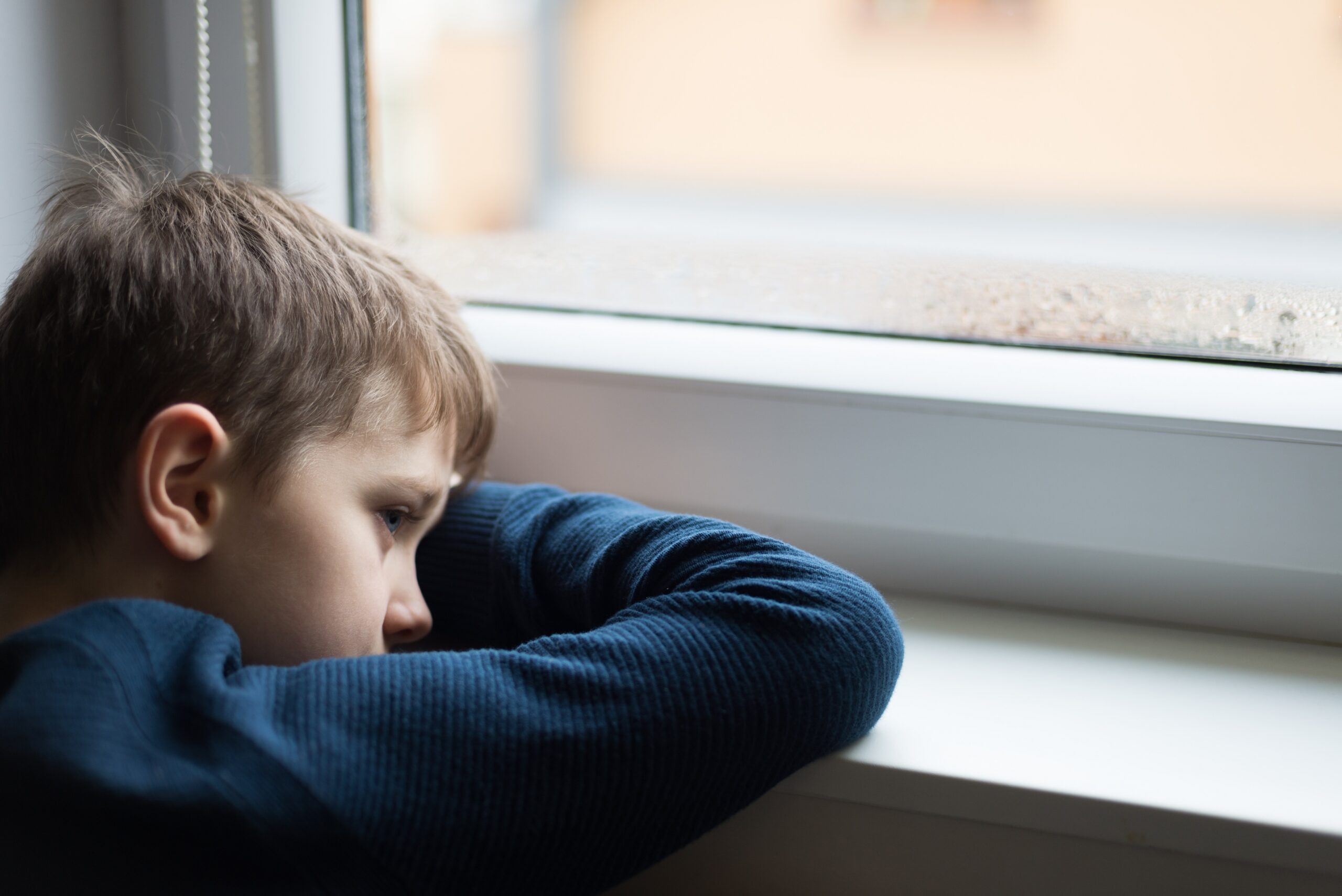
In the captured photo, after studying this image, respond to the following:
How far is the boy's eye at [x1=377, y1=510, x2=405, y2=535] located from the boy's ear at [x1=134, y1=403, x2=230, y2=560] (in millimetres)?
89

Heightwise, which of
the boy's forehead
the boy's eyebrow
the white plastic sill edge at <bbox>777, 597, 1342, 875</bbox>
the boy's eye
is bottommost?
the white plastic sill edge at <bbox>777, 597, 1342, 875</bbox>

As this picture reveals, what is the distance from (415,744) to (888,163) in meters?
0.48

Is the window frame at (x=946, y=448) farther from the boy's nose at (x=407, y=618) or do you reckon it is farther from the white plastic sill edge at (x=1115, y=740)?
the boy's nose at (x=407, y=618)

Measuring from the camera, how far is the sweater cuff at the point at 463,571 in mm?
657

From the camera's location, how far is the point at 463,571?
0.66 metres

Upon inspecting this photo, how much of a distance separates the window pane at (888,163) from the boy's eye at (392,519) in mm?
273

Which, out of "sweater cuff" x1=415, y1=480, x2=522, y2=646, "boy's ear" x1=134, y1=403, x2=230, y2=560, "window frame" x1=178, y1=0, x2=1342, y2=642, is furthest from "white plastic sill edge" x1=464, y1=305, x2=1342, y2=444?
"boy's ear" x1=134, y1=403, x2=230, y2=560

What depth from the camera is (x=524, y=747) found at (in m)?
0.45

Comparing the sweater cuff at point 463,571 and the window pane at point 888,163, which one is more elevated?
the window pane at point 888,163

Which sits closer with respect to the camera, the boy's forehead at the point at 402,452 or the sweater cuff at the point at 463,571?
the boy's forehead at the point at 402,452

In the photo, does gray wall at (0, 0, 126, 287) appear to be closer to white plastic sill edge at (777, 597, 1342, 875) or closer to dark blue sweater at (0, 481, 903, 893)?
dark blue sweater at (0, 481, 903, 893)

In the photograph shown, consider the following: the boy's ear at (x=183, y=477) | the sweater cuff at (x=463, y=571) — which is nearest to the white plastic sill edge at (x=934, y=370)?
the sweater cuff at (x=463, y=571)

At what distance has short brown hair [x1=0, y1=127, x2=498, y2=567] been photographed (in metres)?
0.51

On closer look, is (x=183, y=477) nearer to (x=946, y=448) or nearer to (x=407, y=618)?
(x=407, y=618)
